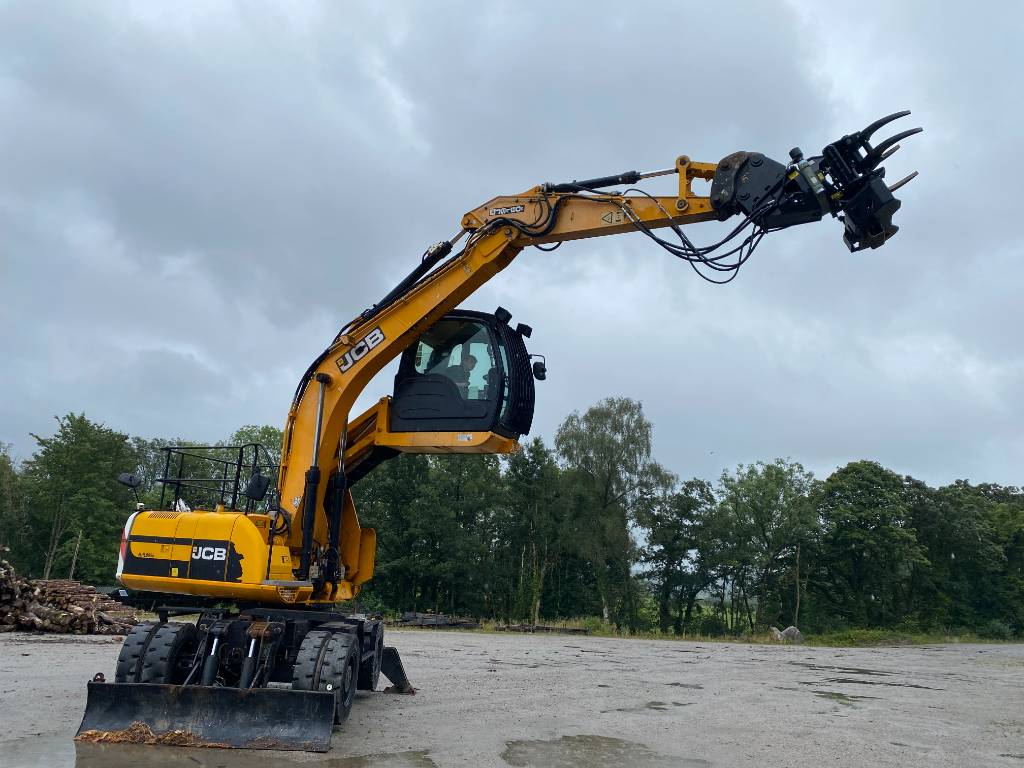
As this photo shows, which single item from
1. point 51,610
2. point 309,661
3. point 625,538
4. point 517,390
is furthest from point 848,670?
point 625,538

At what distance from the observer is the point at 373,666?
966 centimetres

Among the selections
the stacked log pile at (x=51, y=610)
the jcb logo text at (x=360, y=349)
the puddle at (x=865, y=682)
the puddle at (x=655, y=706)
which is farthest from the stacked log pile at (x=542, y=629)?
the jcb logo text at (x=360, y=349)

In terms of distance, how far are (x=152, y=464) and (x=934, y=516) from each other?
5891 centimetres

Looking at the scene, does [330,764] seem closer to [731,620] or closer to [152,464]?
[731,620]

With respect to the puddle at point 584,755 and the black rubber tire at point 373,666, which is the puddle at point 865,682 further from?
the black rubber tire at point 373,666

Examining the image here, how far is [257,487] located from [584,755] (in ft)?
13.2

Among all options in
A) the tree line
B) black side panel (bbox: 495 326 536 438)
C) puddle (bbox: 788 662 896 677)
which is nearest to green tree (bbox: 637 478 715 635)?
the tree line

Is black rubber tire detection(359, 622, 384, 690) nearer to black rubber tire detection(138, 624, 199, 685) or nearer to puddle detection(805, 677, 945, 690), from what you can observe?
black rubber tire detection(138, 624, 199, 685)

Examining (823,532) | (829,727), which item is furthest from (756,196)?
(823,532)

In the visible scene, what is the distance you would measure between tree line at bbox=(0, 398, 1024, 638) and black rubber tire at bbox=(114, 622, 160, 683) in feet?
115

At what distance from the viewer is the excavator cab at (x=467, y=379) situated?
8305 mm

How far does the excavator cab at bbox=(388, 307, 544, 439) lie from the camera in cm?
830

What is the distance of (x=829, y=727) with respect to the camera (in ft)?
30.0

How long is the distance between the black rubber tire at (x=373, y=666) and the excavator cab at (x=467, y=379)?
2675 millimetres
